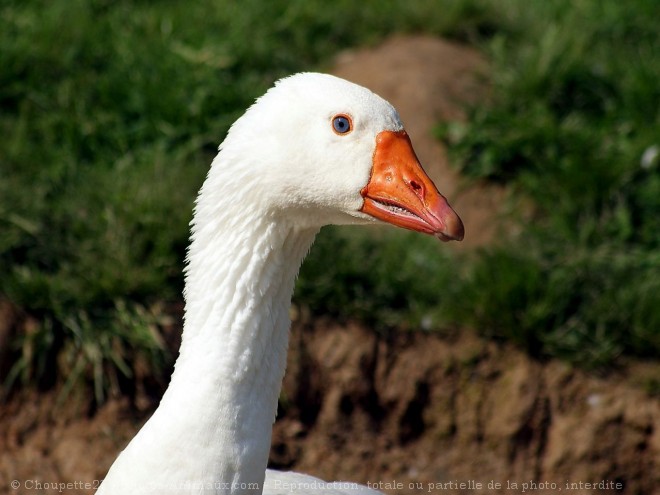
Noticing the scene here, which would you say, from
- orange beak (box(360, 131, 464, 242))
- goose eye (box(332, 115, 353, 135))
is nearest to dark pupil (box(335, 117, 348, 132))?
goose eye (box(332, 115, 353, 135))

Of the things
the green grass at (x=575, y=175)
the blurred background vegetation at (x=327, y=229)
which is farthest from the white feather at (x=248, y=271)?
the green grass at (x=575, y=175)

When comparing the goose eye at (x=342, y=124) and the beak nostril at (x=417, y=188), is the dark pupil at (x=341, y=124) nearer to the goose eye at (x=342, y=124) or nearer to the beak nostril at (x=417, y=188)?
the goose eye at (x=342, y=124)

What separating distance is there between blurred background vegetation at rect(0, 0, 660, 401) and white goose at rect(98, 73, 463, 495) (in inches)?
80.4

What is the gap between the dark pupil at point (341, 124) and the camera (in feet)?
10.3

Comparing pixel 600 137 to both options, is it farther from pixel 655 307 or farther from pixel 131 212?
pixel 131 212

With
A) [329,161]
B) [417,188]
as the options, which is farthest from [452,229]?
[329,161]

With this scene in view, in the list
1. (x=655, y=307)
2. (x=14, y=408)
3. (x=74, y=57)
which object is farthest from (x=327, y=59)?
(x=14, y=408)

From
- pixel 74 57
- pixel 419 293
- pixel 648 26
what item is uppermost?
pixel 648 26

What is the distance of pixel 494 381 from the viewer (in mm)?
5742

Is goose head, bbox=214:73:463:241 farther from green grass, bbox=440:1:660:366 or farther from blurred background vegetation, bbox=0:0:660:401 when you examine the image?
green grass, bbox=440:1:660:366

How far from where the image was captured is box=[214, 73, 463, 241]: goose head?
3.13 m

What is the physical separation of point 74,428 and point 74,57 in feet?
8.80

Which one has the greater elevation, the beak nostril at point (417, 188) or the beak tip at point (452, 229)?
the beak nostril at point (417, 188)

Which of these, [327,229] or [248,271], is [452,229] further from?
[327,229]
